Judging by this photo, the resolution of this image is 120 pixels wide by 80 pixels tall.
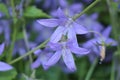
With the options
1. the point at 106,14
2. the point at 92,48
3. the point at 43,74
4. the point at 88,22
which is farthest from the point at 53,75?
the point at 106,14

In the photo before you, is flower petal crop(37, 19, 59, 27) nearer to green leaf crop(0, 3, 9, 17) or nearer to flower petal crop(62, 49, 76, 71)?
flower petal crop(62, 49, 76, 71)

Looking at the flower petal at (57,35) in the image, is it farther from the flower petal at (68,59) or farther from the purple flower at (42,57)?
the purple flower at (42,57)

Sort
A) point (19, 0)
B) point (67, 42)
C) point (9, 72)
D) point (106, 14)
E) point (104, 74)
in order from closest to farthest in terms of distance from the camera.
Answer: point (67, 42), point (9, 72), point (19, 0), point (104, 74), point (106, 14)

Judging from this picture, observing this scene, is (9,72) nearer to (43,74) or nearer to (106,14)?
(43,74)

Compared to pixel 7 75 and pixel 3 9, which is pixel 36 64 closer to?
pixel 7 75

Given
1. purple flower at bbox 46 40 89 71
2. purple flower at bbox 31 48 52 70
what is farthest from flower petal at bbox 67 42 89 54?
purple flower at bbox 31 48 52 70

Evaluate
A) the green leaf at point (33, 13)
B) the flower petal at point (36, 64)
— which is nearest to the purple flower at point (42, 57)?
the flower petal at point (36, 64)

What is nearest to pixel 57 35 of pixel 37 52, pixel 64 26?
pixel 64 26
